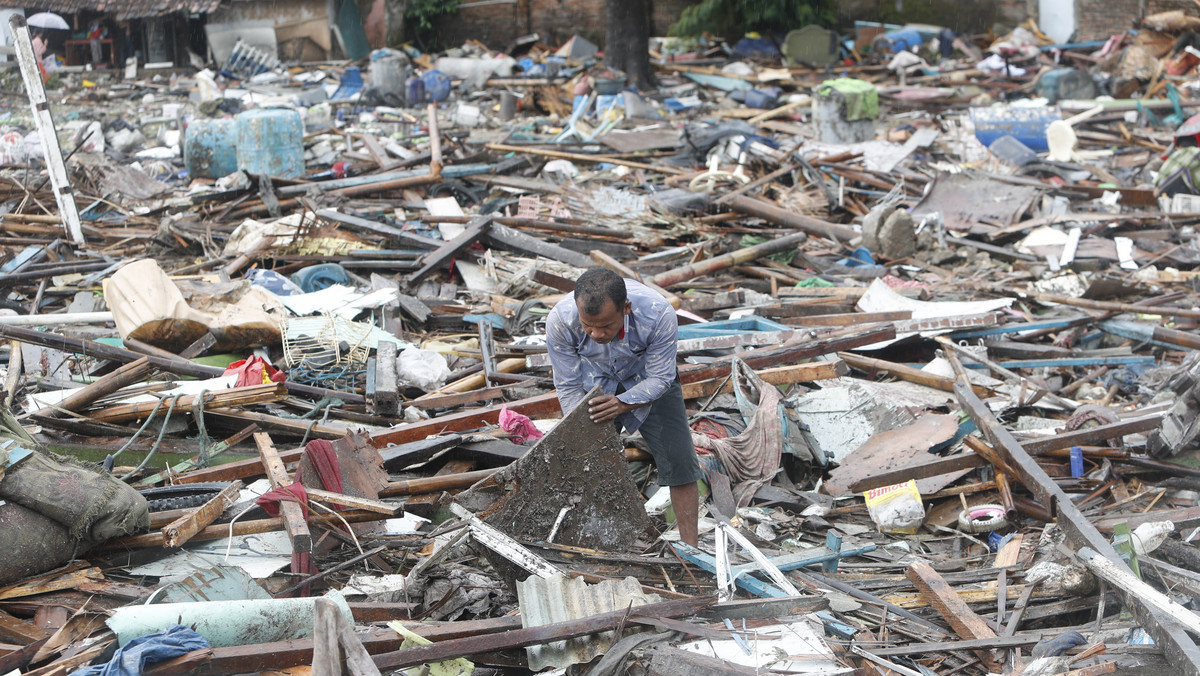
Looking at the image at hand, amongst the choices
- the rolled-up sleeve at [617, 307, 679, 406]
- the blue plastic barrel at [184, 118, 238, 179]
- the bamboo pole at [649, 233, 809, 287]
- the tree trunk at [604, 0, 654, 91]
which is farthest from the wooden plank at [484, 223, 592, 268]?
the tree trunk at [604, 0, 654, 91]

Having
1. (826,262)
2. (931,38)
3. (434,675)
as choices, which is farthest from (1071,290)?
(931,38)

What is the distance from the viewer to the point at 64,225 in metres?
10.3

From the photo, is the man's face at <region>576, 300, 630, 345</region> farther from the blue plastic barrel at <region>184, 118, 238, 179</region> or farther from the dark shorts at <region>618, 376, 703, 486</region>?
the blue plastic barrel at <region>184, 118, 238, 179</region>

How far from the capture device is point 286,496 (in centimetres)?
448

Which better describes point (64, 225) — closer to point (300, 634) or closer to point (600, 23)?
point (300, 634)

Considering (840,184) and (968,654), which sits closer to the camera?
(968,654)

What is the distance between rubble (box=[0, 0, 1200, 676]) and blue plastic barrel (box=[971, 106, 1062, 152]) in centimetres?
5

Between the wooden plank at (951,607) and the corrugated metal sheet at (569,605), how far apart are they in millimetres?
1421

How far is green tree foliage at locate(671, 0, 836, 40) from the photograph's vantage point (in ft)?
73.0

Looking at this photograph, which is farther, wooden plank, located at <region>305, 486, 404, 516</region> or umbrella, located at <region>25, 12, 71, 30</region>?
umbrella, located at <region>25, 12, 71, 30</region>

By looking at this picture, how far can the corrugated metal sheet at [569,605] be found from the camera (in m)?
3.82

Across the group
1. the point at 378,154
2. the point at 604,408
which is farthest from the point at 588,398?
the point at 378,154

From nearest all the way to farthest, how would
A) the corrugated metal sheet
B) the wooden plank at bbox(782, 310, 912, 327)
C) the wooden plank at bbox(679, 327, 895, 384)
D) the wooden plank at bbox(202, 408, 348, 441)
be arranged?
the corrugated metal sheet < the wooden plank at bbox(202, 408, 348, 441) < the wooden plank at bbox(679, 327, 895, 384) < the wooden plank at bbox(782, 310, 912, 327)

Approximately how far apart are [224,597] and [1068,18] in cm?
2293
